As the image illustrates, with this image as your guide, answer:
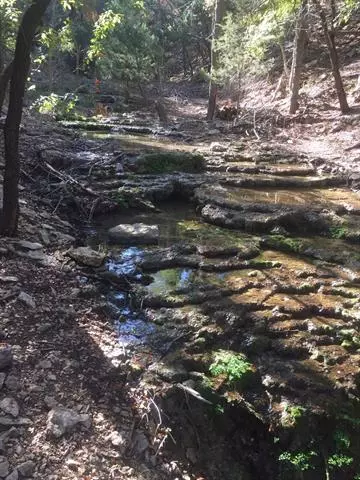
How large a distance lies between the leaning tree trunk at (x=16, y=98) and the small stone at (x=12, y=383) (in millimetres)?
2492

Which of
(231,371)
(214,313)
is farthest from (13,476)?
(214,313)

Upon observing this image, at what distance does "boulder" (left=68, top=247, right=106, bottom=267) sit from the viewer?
605cm

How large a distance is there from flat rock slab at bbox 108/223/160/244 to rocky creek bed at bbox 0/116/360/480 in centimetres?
3

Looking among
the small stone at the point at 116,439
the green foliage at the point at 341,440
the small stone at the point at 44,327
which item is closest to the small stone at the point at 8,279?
the small stone at the point at 44,327

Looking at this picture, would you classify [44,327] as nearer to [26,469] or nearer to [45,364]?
[45,364]

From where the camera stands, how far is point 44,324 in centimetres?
455

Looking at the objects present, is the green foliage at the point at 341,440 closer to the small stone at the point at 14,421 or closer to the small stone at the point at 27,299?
the small stone at the point at 14,421

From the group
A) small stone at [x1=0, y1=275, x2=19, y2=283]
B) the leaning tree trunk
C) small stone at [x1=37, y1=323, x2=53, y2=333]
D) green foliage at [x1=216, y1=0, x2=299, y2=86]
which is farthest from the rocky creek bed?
green foliage at [x1=216, y1=0, x2=299, y2=86]

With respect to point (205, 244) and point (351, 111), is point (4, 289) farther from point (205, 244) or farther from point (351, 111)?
point (351, 111)

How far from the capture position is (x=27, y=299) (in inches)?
188

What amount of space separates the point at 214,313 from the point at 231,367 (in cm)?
95

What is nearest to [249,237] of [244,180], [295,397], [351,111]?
[244,180]

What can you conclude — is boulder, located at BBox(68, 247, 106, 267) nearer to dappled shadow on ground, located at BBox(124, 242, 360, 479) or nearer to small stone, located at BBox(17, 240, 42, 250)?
small stone, located at BBox(17, 240, 42, 250)

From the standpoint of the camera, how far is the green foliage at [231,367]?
14.0 ft
